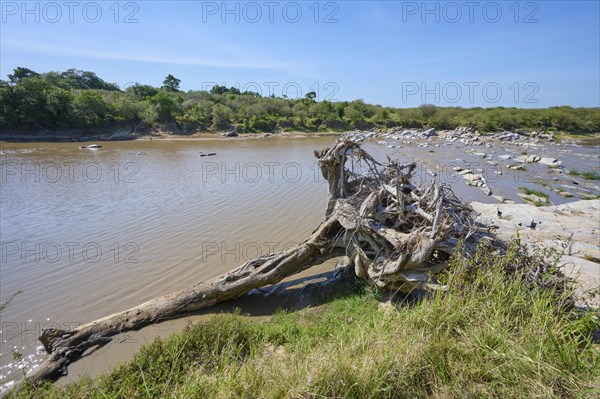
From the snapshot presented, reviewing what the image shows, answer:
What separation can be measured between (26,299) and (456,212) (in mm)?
8604

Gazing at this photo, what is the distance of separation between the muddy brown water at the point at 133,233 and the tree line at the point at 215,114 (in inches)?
1039

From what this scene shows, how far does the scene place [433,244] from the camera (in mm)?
4539

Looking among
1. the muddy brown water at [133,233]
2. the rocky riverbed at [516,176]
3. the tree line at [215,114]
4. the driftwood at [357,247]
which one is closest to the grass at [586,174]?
the rocky riverbed at [516,176]

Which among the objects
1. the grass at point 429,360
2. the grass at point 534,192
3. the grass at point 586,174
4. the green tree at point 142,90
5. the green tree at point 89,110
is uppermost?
the green tree at point 142,90

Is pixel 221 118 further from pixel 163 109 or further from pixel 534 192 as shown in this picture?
pixel 534 192

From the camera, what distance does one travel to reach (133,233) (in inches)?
359

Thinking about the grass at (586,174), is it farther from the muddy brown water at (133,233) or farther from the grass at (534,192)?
the grass at (534,192)

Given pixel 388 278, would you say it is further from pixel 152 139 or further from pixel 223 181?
pixel 152 139

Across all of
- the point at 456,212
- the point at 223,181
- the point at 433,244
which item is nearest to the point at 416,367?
the point at 433,244

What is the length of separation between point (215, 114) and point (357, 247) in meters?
47.7

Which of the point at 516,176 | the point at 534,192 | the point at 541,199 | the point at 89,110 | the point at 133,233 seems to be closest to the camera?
the point at 133,233

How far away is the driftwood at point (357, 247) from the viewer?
4.71 m

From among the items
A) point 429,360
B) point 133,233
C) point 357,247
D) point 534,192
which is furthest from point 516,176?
point 133,233

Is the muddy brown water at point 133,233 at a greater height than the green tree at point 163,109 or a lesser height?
lesser
